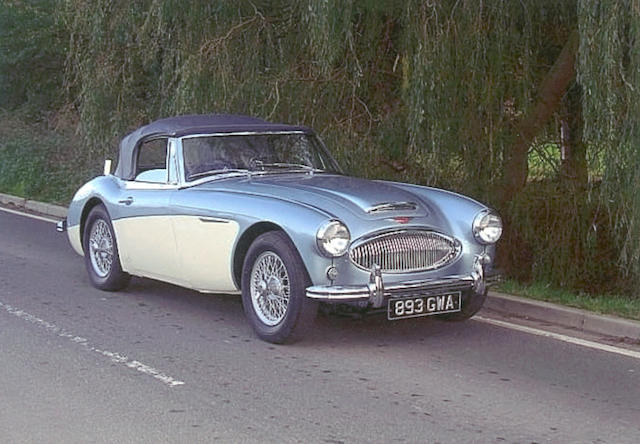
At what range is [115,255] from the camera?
9039mm

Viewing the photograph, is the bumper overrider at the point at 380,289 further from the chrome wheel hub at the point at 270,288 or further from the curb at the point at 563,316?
the curb at the point at 563,316

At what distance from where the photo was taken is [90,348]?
23.2 feet

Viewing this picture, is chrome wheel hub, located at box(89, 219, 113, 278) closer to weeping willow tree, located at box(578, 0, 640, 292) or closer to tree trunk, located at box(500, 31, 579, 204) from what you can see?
tree trunk, located at box(500, 31, 579, 204)

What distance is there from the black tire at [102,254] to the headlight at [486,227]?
3.25 meters

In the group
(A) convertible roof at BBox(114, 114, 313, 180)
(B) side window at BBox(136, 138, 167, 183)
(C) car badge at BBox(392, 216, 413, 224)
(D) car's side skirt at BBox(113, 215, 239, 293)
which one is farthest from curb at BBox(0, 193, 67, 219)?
(C) car badge at BBox(392, 216, 413, 224)

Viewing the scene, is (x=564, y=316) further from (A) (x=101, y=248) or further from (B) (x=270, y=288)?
(A) (x=101, y=248)

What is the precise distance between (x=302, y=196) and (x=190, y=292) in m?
2.30

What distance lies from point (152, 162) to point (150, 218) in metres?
0.83

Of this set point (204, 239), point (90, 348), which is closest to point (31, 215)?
point (204, 239)

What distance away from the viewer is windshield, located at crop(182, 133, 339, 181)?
330 inches

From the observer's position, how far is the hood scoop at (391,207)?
7.14 metres

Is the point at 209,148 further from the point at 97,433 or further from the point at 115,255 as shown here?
the point at 97,433

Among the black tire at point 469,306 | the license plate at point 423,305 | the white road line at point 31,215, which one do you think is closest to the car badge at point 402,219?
the license plate at point 423,305

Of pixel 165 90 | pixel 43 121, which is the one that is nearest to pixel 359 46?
pixel 165 90
